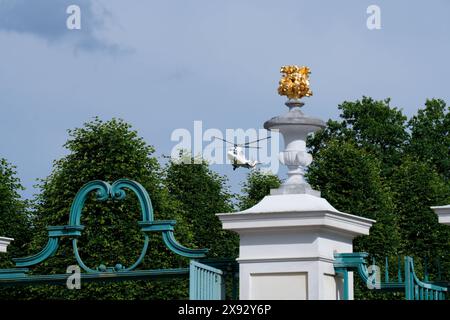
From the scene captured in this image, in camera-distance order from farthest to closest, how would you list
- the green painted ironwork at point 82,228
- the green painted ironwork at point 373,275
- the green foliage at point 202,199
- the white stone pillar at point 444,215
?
the green foliage at point 202,199
the green painted ironwork at point 82,228
the green painted ironwork at point 373,275
the white stone pillar at point 444,215

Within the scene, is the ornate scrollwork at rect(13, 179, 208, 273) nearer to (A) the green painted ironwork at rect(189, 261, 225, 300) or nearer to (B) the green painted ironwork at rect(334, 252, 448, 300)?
(A) the green painted ironwork at rect(189, 261, 225, 300)

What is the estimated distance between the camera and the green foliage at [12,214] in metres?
37.4

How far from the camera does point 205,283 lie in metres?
13.2

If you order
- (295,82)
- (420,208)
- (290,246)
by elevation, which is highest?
(420,208)

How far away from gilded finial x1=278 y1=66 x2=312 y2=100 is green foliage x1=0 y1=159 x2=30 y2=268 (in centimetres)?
2441

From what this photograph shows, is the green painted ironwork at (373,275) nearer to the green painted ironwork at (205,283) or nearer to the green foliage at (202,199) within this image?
the green painted ironwork at (205,283)

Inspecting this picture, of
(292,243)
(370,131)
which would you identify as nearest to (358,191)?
(370,131)

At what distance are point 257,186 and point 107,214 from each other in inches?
409

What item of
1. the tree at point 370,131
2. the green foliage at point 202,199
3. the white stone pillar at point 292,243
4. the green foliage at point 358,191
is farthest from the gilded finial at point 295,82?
the tree at point 370,131

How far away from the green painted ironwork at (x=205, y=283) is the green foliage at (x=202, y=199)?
86.9 feet

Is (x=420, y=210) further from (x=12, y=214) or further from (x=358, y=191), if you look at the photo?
(x=12, y=214)

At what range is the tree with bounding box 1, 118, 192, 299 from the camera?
32656mm
